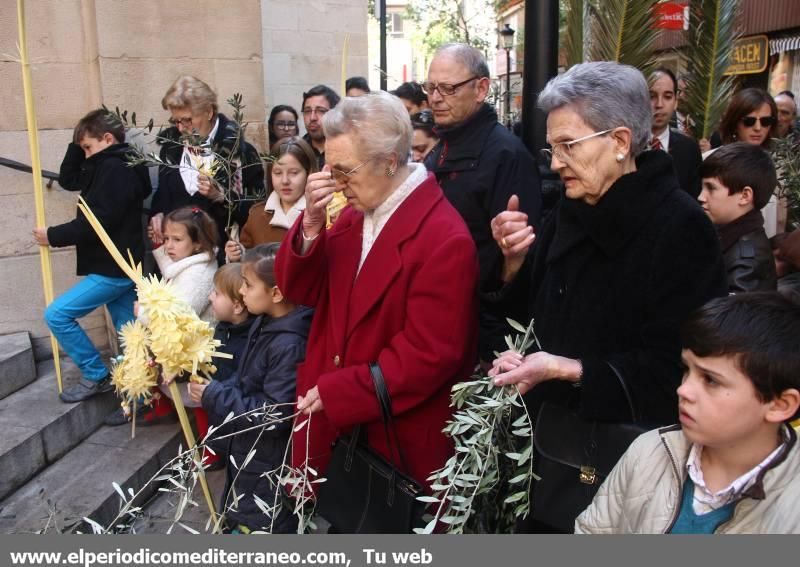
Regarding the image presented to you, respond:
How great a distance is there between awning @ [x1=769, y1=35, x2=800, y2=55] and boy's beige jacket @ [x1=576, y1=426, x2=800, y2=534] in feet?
50.6

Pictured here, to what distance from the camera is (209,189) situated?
4285 mm

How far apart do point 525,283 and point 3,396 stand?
11.7 feet

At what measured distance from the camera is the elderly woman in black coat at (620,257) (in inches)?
76.9

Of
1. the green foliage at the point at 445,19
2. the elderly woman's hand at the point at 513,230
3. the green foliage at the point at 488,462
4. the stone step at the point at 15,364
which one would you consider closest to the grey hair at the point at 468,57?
the elderly woman's hand at the point at 513,230

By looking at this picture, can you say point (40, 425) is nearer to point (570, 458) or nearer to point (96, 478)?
point (96, 478)

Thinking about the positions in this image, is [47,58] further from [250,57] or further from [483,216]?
[483,216]

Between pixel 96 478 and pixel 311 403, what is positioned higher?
pixel 311 403

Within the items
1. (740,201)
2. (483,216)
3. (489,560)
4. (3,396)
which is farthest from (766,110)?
(3,396)

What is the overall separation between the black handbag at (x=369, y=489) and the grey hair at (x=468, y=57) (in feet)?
5.11

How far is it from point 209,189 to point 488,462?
272cm

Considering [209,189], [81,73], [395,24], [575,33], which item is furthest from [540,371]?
[395,24]

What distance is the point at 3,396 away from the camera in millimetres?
4504

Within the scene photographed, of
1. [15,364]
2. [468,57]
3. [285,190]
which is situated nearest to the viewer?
[468,57]

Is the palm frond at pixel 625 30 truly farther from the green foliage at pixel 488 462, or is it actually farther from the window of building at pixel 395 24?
the window of building at pixel 395 24
